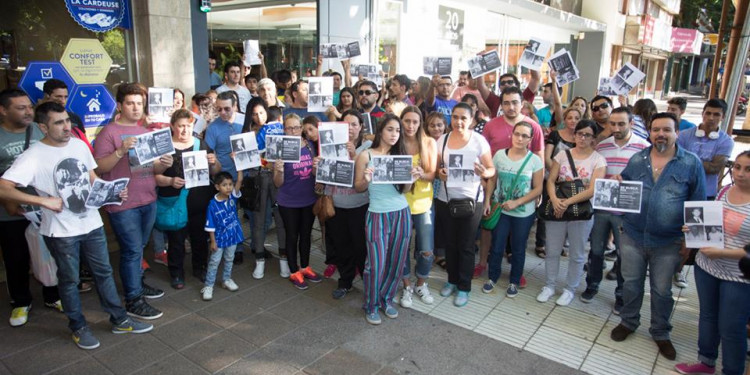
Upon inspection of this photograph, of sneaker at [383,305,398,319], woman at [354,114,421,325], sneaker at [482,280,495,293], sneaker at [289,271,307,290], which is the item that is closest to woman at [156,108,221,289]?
sneaker at [289,271,307,290]

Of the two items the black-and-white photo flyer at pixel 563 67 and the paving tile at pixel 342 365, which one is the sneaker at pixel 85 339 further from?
the black-and-white photo flyer at pixel 563 67

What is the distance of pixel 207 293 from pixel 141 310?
600 millimetres

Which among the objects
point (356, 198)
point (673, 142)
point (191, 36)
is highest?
point (191, 36)

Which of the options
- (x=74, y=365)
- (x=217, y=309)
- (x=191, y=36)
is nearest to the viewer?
(x=74, y=365)

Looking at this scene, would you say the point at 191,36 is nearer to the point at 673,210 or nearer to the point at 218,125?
the point at 218,125

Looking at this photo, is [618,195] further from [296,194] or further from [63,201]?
[63,201]

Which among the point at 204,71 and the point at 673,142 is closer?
the point at 673,142

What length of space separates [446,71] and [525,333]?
4.45m

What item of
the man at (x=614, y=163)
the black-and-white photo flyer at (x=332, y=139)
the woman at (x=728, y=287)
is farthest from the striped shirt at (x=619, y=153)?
the black-and-white photo flyer at (x=332, y=139)

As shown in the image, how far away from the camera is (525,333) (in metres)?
4.18

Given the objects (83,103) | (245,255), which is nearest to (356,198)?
(245,255)

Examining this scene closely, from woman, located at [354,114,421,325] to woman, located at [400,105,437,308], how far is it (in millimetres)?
169

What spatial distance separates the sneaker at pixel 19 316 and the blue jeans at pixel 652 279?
5.06 m

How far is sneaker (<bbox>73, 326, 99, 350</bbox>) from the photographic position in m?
3.72
